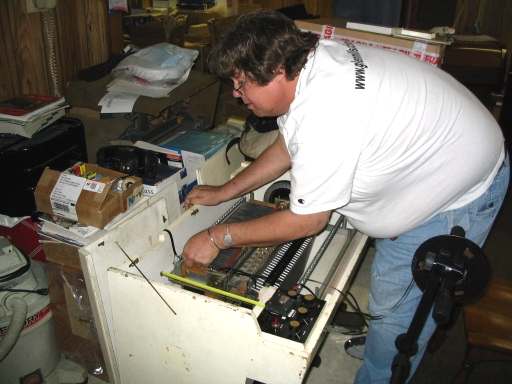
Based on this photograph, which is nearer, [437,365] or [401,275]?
[401,275]

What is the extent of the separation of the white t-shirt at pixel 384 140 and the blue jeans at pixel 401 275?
0.13 ft

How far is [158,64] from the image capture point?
199 centimetres

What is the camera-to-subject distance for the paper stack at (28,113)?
5.04 feet

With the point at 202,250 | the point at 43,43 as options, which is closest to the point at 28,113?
the point at 43,43

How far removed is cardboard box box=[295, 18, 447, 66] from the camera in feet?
6.15

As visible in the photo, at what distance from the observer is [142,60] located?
2000 millimetres

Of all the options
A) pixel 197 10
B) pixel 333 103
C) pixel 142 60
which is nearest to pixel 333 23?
pixel 142 60

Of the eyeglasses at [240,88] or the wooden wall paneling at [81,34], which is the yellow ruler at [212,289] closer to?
the eyeglasses at [240,88]

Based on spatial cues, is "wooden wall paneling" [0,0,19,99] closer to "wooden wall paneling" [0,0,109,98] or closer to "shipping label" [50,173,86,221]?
"wooden wall paneling" [0,0,109,98]

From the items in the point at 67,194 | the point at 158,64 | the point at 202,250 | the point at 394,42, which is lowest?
the point at 202,250

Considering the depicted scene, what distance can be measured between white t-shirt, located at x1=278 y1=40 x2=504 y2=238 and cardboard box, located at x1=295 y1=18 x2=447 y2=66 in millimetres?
810

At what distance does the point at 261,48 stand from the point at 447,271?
0.61m

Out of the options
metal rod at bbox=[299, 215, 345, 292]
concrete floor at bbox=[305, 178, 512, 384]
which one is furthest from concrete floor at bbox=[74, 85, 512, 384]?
metal rod at bbox=[299, 215, 345, 292]

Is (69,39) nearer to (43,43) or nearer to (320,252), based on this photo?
(43,43)
